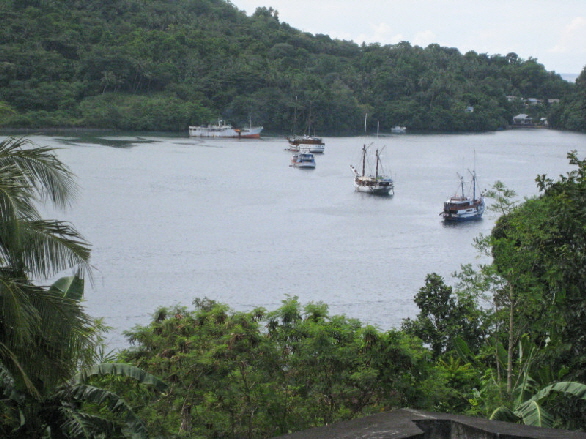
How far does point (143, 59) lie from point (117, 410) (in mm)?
114033

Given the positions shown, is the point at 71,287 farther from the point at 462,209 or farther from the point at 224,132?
the point at 224,132

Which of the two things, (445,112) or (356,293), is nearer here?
(356,293)

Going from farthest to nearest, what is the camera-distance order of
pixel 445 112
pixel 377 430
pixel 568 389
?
1. pixel 445 112
2. pixel 568 389
3. pixel 377 430

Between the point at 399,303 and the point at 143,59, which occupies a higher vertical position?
the point at 143,59

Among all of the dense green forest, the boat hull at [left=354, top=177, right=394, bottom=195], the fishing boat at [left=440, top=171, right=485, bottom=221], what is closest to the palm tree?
the fishing boat at [left=440, top=171, right=485, bottom=221]

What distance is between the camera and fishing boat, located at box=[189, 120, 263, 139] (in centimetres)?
10750

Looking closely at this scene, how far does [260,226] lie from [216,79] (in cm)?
7514

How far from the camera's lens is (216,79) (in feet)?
391

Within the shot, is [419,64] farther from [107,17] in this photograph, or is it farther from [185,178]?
[185,178]

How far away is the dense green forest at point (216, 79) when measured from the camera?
10281cm

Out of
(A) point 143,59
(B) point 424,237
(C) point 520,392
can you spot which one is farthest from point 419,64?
(C) point 520,392

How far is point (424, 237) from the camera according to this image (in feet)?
152

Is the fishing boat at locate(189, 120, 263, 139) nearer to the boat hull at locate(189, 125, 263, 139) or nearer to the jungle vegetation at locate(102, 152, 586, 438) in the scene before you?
the boat hull at locate(189, 125, 263, 139)

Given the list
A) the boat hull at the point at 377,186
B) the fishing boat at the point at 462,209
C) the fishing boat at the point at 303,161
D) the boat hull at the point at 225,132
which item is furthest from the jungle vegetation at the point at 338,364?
the boat hull at the point at 225,132
